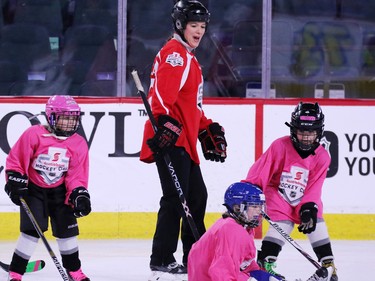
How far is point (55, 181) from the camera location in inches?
205

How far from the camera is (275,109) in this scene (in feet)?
23.2

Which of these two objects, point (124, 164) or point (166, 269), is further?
point (124, 164)

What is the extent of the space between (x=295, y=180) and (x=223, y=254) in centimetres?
126

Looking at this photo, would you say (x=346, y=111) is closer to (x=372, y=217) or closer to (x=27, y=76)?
(x=372, y=217)

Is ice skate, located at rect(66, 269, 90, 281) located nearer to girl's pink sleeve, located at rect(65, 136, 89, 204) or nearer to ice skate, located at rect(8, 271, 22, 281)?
ice skate, located at rect(8, 271, 22, 281)

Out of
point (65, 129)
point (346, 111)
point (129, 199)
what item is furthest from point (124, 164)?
point (65, 129)

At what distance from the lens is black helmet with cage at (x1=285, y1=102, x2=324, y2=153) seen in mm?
5145

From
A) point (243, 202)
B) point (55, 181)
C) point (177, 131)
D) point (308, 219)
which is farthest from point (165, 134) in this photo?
point (243, 202)

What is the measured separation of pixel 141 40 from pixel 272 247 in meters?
2.43

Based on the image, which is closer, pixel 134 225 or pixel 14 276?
pixel 14 276

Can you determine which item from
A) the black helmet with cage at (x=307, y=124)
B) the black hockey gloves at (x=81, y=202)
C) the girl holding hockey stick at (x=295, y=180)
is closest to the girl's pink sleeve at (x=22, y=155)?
the black hockey gloves at (x=81, y=202)

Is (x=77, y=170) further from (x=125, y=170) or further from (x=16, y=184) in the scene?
(x=125, y=170)

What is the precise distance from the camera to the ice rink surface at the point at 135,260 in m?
5.69

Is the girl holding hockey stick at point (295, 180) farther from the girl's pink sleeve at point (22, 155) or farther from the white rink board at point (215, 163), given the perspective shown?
the white rink board at point (215, 163)
